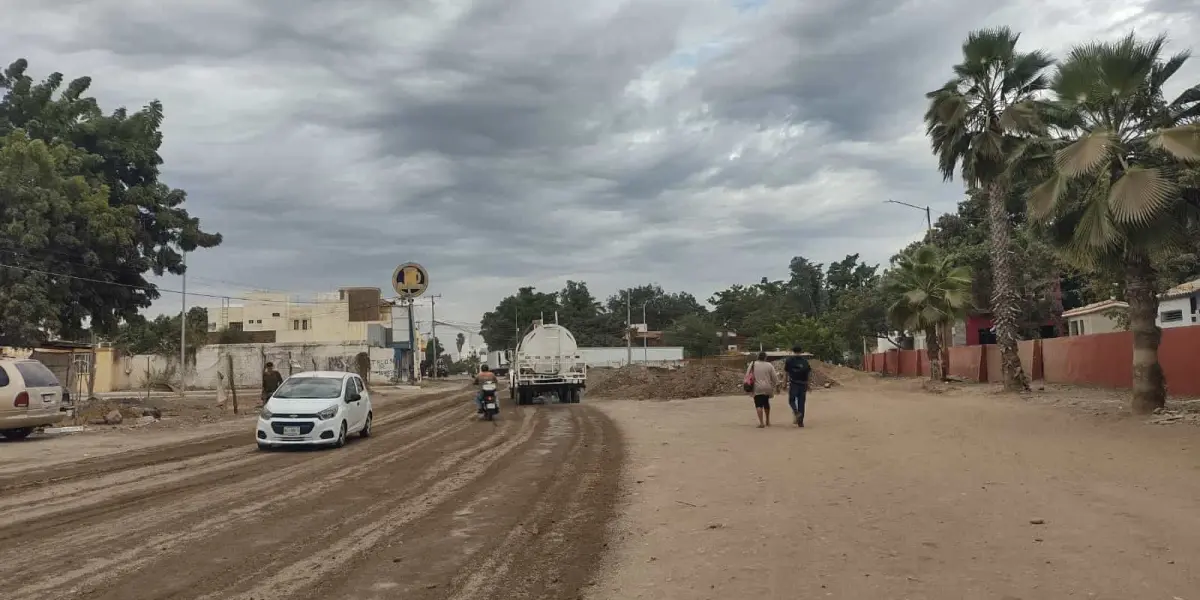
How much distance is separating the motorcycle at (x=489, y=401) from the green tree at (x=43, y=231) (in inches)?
683

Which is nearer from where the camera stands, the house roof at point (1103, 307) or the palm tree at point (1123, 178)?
the palm tree at point (1123, 178)

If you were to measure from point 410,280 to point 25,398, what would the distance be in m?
35.6

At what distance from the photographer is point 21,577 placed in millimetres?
6426

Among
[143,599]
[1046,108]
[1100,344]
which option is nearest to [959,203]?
[1100,344]

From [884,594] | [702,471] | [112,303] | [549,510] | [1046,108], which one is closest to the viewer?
[884,594]

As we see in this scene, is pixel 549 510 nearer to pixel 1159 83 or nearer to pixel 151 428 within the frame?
pixel 1159 83

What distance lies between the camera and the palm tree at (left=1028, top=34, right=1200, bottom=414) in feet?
48.9

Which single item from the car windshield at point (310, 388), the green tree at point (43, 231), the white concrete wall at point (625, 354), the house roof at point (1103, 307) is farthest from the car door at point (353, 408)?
the white concrete wall at point (625, 354)

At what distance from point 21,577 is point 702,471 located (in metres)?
8.09

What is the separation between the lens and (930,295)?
127ft

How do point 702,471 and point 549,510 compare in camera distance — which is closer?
point 549,510

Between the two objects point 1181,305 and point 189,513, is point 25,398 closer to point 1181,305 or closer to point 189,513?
point 189,513

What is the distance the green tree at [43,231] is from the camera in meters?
28.9

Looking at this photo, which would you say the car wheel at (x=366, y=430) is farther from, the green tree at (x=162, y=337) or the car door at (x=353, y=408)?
the green tree at (x=162, y=337)
